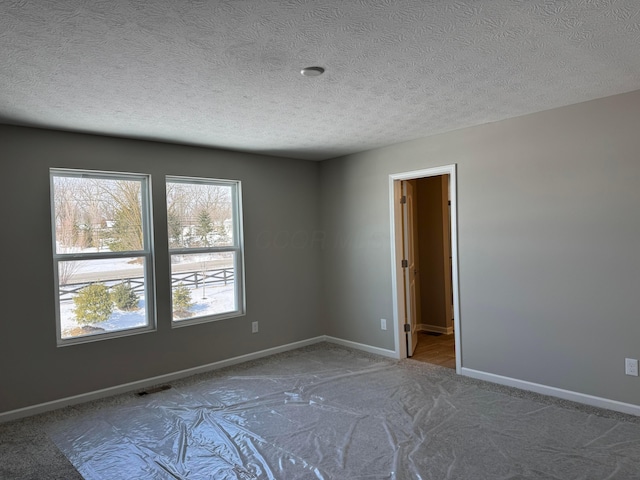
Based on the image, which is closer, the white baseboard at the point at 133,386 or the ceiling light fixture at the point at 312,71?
the ceiling light fixture at the point at 312,71

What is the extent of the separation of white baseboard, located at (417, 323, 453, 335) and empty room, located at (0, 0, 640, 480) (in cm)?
85

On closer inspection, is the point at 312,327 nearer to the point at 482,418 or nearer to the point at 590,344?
the point at 482,418

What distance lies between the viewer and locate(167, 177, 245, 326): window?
14.8 feet

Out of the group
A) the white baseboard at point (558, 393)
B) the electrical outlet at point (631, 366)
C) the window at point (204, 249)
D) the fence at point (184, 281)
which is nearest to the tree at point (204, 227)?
the window at point (204, 249)

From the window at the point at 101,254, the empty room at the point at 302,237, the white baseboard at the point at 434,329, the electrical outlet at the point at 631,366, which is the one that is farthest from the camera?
the white baseboard at the point at 434,329

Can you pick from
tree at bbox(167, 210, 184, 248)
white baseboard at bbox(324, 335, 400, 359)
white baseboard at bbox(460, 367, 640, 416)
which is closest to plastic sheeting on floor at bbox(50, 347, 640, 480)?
white baseboard at bbox(460, 367, 640, 416)

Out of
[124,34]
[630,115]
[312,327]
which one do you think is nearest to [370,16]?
[124,34]

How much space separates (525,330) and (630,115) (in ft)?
5.96

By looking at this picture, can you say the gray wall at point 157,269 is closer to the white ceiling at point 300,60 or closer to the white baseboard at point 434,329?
the white ceiling at point 300,60

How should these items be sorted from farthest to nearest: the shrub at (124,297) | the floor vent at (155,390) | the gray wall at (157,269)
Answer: the shrub at (124,297) < the floor vent at (155,390) < the gray wall at (157,269)

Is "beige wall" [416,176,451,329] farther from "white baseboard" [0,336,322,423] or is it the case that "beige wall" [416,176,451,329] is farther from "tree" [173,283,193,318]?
"tree" [173,283,193,318]

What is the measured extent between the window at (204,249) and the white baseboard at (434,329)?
106 inches

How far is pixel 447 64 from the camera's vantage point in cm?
251

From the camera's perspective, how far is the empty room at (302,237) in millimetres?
2215
